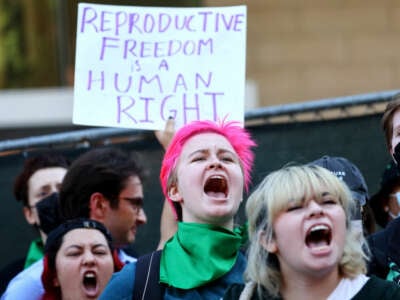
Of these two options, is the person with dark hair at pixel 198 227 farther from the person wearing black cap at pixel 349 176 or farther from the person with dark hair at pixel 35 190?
the person with dark hair at pixel 35 190

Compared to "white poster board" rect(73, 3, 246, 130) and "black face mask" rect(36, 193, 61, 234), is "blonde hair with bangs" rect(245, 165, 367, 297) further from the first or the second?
"black face mask" rect(36, 193, 61, 234)

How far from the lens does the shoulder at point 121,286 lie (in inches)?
199

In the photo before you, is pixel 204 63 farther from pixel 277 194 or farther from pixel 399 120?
pixel 277 194

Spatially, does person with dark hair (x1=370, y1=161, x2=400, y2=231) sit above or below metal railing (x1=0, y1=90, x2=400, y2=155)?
below

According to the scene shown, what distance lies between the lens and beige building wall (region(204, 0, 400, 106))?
11.9 m

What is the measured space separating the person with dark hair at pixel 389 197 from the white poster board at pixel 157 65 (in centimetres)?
72

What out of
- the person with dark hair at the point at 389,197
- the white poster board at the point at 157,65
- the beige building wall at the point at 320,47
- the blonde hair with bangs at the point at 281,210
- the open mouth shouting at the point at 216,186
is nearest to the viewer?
the blonde hair with bangs at the point at 281,210

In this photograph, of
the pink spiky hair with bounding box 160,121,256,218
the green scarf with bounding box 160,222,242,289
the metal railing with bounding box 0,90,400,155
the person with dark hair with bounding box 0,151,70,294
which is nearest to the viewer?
the green scarf with bounding box 160,222,242,289

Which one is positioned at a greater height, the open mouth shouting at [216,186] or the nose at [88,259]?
the open mouth shouting at [216,186]

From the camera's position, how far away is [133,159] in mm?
6598

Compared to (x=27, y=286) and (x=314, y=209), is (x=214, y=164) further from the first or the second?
(x=27, y=286)

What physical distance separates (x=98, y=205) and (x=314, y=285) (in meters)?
2.15

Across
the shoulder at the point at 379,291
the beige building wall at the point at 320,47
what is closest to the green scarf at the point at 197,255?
the shoulder at the point at 379,291

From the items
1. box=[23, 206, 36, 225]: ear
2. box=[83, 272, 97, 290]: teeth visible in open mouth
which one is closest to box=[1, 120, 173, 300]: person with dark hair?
box=[23, 206, 36, 225]: ear
